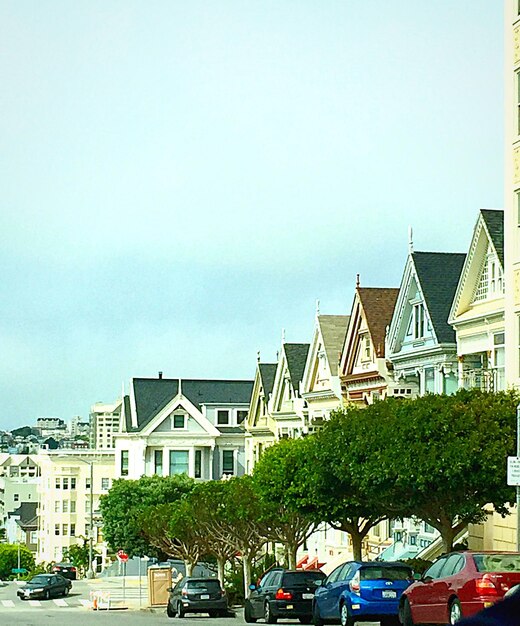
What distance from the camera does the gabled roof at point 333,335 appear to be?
2238 inches

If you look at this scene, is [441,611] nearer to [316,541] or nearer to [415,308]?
[415,308]

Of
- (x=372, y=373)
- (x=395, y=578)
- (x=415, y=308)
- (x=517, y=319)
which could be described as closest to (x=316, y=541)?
(x=372, y=373)

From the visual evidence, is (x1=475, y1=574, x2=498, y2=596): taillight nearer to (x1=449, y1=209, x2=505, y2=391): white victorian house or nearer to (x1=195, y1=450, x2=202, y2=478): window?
(x1=449, y1=209, x2=505, y2=391): white victorian house

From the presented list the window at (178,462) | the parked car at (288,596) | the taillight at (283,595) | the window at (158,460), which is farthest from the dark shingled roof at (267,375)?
the taillight at (283,595)

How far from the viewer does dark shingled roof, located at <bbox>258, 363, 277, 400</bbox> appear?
71.0 metres

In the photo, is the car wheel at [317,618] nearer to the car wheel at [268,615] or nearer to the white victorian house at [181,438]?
the car wheel at [268,615]

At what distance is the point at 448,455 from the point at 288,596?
5943 millimetres

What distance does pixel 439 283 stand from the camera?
148ft

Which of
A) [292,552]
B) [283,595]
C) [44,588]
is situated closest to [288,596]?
[283,595]

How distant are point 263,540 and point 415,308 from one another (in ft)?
46.2

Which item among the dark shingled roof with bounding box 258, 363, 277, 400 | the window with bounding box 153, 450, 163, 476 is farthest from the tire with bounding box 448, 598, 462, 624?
the window with bounding box 153, 450, 163, 476

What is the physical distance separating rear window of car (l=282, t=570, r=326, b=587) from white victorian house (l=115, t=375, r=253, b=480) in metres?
54.6

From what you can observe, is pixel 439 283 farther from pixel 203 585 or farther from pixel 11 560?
pixel 11 560

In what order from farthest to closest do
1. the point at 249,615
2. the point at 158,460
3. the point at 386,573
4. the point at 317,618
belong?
the point at 158,460 → the point at 249,615 → the point at 317,618 → the point at 386,573
